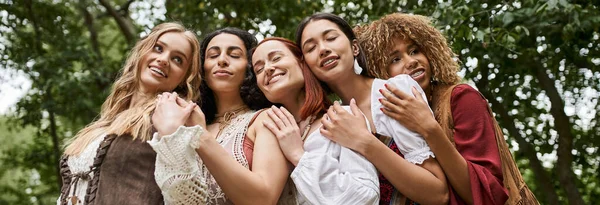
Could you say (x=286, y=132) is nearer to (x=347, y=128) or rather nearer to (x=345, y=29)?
(x=347, y=128)

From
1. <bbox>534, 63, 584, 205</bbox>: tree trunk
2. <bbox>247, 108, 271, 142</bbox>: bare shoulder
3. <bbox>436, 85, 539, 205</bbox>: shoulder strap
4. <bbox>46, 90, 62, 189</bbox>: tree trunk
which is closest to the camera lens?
<bbox>436, 85, 539, 205</bbox>: shoulder strap

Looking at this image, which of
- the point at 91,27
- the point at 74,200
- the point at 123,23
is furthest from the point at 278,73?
the point at 91,27

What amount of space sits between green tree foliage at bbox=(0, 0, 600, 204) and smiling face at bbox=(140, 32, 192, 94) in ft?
3.81

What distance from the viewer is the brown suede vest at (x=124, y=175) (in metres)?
2.98

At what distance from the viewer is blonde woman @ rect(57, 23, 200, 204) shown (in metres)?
3.02

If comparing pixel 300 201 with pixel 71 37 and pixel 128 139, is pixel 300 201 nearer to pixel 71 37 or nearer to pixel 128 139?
pixel 128 139

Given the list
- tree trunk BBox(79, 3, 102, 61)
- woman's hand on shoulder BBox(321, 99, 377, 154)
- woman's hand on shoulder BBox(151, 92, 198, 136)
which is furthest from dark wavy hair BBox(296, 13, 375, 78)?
tree trunk BBox(79, 3, 102, 61)

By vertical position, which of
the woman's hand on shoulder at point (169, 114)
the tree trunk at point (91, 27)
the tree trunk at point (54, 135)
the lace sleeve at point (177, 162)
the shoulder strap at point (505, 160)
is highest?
the woman's hand on shoulder at point (169, 114)

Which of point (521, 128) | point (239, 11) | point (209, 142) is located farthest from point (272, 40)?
point (521, 128)

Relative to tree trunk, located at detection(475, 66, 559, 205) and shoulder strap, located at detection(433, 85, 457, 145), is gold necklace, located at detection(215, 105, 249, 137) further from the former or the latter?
tree trunk, located at detection(475, 66, 559, 205)

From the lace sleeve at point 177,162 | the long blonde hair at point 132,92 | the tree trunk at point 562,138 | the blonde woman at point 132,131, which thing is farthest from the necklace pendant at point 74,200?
the tree trunk at point 562,138

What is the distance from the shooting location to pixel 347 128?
125 inches

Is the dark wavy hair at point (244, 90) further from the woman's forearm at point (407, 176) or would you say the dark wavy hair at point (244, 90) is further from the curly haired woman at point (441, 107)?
the woman's forearm at point (407, 176)

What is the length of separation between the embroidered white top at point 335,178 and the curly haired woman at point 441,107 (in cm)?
Answer: 29
